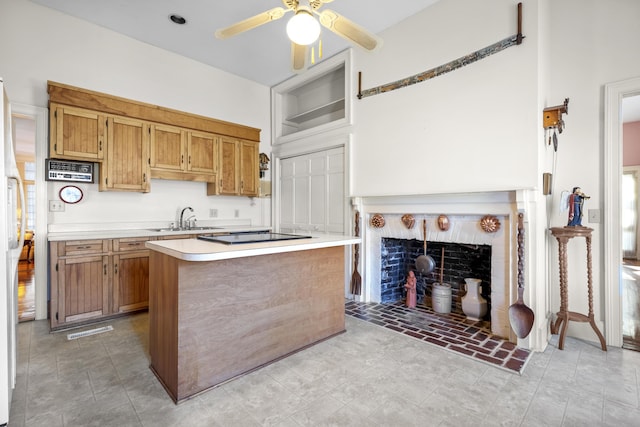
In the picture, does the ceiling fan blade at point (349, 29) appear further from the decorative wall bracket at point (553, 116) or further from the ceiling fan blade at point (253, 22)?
the decorative wall bracket at point (553, 116)

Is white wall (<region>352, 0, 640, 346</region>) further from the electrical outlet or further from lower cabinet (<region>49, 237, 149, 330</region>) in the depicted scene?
the electrical outlet

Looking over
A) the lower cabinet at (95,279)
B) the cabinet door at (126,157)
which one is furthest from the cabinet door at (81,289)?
the cabinet door at (126,157)

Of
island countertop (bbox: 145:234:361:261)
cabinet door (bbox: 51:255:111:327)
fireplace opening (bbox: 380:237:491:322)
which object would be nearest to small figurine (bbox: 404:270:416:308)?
fireplace opening (bbox: 380:237:491:322)

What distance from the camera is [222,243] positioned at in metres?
2.11

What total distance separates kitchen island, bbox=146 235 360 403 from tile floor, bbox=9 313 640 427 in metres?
0.12

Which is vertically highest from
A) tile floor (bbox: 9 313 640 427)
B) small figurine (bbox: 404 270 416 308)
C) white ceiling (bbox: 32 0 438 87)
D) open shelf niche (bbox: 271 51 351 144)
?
white ceiling (bbox: 32 0 438 87)

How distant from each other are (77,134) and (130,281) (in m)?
1.59

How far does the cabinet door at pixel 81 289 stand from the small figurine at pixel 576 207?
168 inches

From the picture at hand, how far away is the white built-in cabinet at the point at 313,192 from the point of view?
4.09 meters

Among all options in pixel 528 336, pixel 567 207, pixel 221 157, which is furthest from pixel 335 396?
pixel 221 157

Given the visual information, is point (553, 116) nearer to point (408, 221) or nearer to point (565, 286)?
point (565, 286)

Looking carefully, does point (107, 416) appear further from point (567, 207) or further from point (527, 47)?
point (527, 47)

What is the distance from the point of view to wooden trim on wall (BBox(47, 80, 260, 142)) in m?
3.04

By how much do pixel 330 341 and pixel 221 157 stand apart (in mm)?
2857
